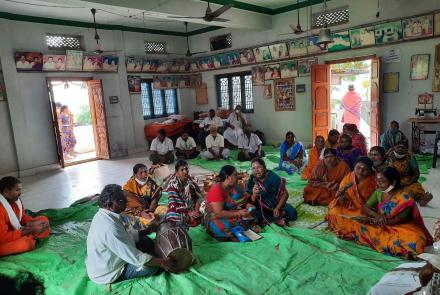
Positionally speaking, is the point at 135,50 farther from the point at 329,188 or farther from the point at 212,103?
the point at 329,188

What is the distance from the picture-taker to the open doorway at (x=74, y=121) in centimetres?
1058

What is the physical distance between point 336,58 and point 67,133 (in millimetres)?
8878

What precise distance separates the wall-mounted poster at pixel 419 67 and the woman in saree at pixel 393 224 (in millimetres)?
5226

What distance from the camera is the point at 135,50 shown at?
10.3 metres

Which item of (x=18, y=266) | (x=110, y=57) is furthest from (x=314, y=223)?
(x=110, y=57)

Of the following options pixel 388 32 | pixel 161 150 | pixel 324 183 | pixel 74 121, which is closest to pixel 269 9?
pixel 388 32

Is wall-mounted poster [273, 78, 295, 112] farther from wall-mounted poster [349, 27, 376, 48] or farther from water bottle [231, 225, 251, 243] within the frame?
water bottle [231, 225, 251, 243]

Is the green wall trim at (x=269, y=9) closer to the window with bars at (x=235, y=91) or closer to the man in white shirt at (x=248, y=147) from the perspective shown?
the window with bars at (x=235, y=91)

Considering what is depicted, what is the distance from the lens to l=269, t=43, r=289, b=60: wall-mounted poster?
9.21 meters

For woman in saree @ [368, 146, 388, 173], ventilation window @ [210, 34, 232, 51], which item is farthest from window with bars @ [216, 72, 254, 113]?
woman in saree @ [368, 146, 388, 173]

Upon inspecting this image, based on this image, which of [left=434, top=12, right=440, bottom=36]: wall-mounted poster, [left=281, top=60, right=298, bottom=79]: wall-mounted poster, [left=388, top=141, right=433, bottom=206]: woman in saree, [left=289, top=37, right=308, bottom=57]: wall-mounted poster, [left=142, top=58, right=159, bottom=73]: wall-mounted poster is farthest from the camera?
[left=142, top=58, right=159, bottom=73]: wall-mounted poster

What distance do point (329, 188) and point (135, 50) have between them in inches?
321

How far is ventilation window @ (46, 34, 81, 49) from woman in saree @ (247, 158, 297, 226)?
744 cm

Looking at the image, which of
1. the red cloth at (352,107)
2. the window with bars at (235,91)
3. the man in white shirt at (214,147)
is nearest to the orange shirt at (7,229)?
the man in white shirt at (214,147)
